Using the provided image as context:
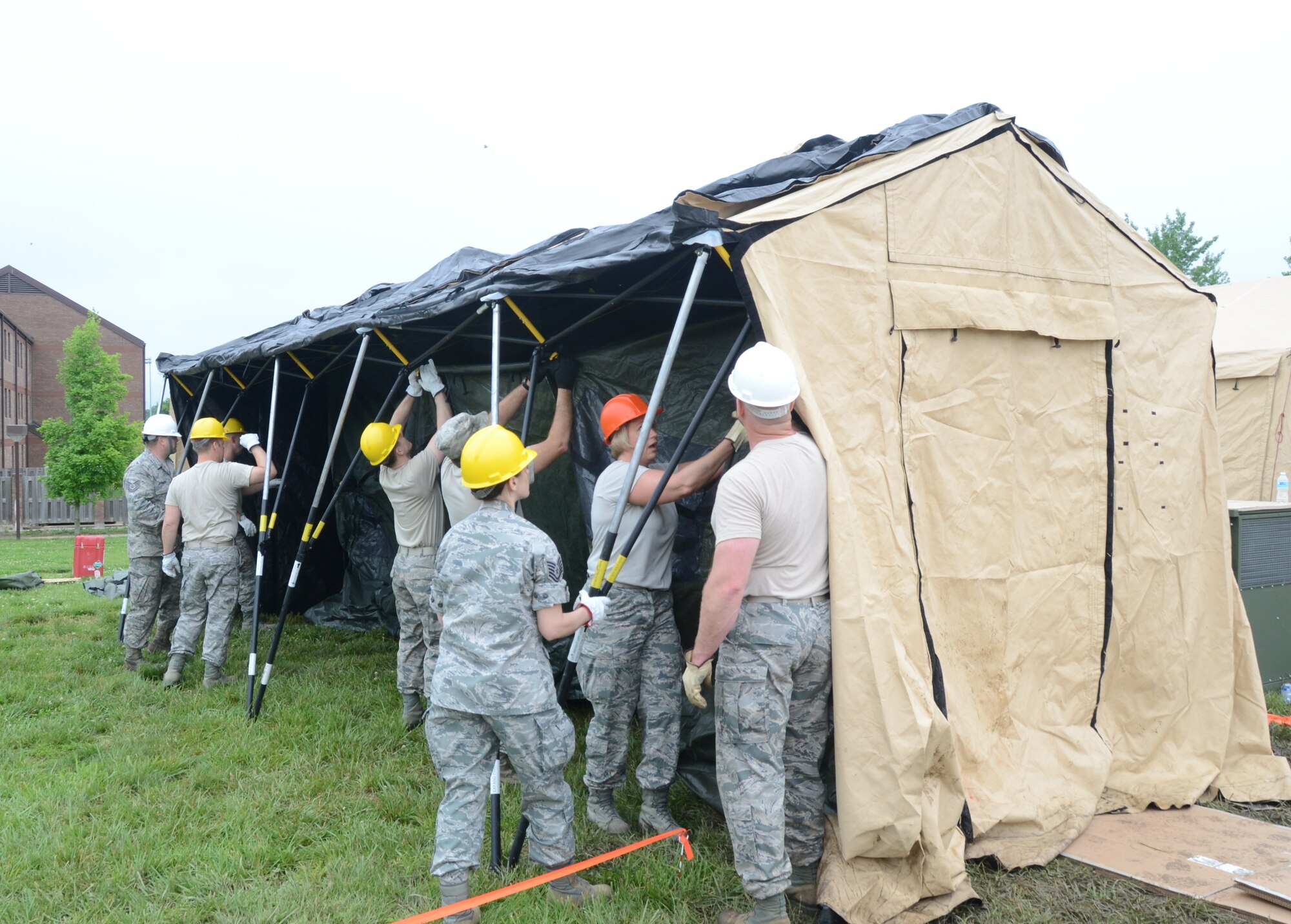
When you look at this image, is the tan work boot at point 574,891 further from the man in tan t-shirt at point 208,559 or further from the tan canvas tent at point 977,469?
the man in tan t-shirt at point 208,559

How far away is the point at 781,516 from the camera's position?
3148 mm

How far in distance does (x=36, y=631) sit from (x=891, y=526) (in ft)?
28.6

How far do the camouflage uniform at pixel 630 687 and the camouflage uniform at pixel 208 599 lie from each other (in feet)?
12.7

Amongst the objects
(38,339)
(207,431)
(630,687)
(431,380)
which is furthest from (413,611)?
(38,339)

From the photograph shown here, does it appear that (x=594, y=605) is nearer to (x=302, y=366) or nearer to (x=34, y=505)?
(x=302, y=366)

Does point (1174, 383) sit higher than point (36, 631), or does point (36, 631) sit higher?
point (1174, 383)

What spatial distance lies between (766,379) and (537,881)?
2002 millimetres

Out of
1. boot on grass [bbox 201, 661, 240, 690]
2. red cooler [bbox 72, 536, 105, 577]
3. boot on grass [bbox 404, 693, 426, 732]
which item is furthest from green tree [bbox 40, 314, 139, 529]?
boot on grass [bbox 404, 693, 426, 732]

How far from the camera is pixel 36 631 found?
873cm

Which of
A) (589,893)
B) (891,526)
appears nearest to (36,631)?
A: (589,893)

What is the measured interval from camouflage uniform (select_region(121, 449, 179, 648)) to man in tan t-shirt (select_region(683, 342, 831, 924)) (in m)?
5.77

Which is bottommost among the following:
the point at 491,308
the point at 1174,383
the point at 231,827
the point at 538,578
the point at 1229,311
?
the point at 231,827

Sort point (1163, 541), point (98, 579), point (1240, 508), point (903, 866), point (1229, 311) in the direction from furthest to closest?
point (98, 579) → point (1229, 311) → point (1240, 508) → point (1163, 541) → point (903, 866)

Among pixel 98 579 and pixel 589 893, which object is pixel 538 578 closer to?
pixel 589 893
